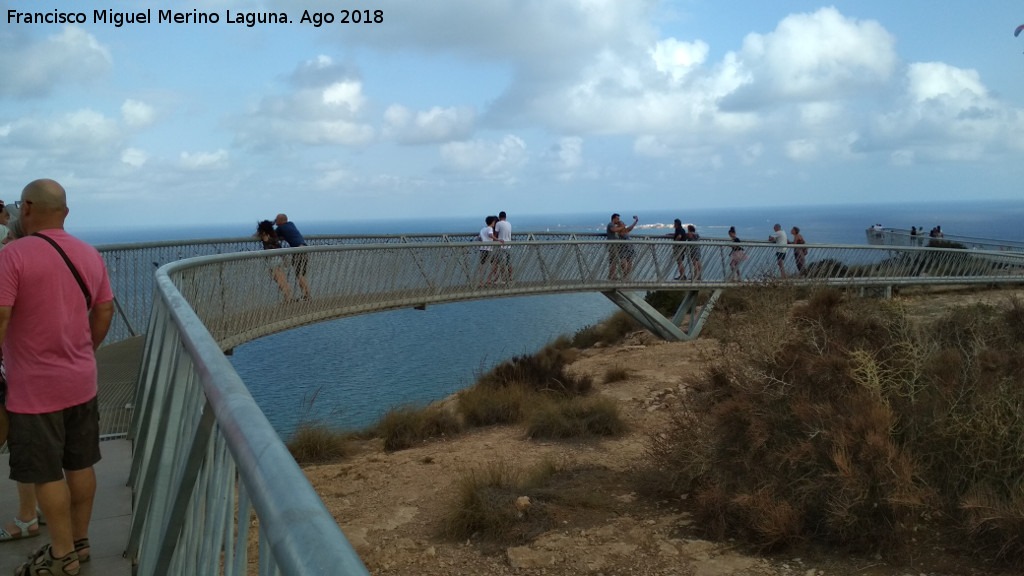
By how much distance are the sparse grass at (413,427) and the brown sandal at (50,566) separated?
28.1 ft

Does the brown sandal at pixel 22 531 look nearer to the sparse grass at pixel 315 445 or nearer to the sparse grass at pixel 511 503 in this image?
the sparse grass at pixel 511 503

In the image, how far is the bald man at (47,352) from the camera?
11.1 ft

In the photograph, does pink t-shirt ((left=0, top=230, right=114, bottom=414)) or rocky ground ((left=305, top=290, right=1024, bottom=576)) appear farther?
rocky ground ((left=305, top=290, right=1024, bottom=576))

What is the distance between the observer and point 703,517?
7121 mm

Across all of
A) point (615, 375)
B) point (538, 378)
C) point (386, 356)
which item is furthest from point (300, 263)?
point (386, 356)

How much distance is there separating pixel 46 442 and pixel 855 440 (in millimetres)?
5685

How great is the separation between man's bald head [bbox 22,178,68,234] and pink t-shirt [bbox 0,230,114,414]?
0.05 meters

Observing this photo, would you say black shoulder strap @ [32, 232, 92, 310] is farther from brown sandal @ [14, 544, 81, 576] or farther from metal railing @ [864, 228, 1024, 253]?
metal railing @ [864, 228, 1024, 253]

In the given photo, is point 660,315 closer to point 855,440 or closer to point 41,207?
point 855,440

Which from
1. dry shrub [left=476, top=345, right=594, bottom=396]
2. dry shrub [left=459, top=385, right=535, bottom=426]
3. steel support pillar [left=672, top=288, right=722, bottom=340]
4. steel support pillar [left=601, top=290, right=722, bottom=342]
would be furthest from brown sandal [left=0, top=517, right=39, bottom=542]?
steel support pillar [left=672, top=288, right=722, bottom=340]

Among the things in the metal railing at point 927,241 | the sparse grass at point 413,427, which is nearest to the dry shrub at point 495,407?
the sparse grass at point 413,427

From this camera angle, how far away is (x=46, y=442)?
3.44m

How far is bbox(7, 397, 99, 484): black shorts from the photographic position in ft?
11.2

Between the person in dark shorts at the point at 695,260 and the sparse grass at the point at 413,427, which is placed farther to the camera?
the person in dark shorts at the point at 695,260
